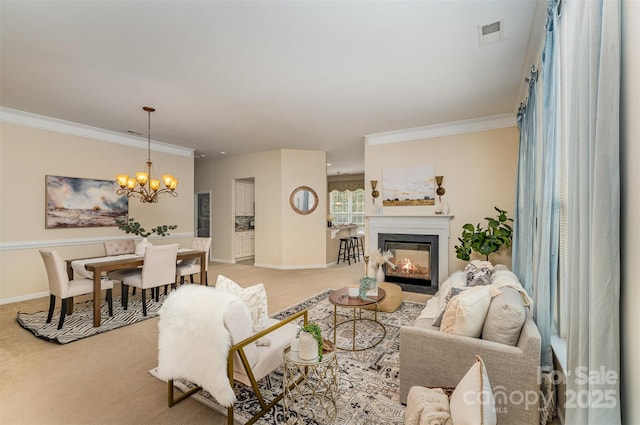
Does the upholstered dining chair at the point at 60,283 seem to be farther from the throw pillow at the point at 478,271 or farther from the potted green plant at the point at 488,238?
the potted green plant at the point at 488,238

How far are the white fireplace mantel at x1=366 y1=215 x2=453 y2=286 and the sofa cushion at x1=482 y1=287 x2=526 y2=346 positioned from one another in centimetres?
304

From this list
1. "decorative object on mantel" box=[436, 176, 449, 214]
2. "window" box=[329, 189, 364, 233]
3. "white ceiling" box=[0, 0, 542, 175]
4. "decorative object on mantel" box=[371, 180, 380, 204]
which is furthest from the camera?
"window" box=[329, 189, 364, 233]

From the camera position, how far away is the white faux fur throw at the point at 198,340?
165 cm

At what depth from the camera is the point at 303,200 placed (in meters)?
6.98

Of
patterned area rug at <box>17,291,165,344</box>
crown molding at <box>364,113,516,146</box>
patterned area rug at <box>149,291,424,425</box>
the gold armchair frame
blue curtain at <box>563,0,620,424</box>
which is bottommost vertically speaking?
patterned area rug at <box>149,291,424,425</box>

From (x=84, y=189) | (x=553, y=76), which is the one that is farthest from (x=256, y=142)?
(x=553, y=76)

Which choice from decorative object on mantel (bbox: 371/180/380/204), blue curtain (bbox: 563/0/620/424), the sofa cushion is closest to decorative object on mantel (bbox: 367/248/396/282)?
decorative object on mantel (bbox: 371/180/380/204)

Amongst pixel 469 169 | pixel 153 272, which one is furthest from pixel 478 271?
pixel 153 272

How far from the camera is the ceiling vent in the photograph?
2.42m

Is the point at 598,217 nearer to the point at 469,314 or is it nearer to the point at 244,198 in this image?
the point at 469,314

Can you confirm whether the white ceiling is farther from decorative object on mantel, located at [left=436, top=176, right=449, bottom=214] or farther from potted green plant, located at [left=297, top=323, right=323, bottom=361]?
potted green plant, located at [left=297, top=323, right=323, bottom=361]

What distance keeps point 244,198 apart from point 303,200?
2134 mm

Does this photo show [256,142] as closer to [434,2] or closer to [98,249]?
[98,249]

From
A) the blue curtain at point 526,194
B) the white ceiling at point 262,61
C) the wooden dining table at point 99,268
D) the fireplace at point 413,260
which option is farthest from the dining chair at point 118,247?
A: the blue curtain at point 526,194
